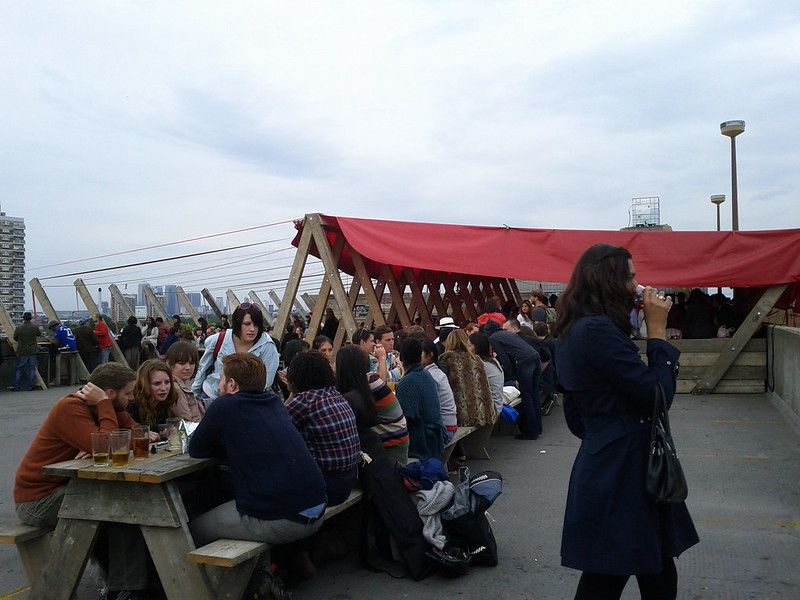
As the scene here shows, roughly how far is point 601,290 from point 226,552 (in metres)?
2.07

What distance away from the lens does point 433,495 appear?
177 inches

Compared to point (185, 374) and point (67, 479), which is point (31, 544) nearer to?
point (67, 479)

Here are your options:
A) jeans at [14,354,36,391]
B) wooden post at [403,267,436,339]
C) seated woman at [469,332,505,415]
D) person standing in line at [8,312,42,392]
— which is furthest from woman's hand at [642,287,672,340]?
jeans at [14,354,36,391]

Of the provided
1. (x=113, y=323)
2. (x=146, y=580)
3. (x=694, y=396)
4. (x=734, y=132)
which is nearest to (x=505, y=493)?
(x=146, y=580)

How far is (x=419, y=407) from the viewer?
228 inches

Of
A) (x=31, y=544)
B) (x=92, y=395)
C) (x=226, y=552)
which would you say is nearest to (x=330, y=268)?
(x=92, y=395)

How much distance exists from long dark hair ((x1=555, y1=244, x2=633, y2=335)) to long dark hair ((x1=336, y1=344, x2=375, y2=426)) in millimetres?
2172

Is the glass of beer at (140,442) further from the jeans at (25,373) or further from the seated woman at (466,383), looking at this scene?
the jeans at (25,373)

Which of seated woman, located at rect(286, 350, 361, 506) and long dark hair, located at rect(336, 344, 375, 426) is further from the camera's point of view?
long dark hair, located at rect(336, 344, 375, 426)

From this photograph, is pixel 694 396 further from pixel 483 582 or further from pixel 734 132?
pixel 483 582

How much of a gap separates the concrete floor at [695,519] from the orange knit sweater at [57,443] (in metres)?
0.67

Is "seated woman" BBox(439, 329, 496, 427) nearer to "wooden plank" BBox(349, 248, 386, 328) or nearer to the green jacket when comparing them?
"wooden plank" BBox(349, 248, 386, 328)

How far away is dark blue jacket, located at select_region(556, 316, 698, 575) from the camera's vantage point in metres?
2.66

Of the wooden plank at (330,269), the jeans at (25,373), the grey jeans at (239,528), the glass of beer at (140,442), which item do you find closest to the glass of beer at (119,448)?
the glass of beer at (140,442)
